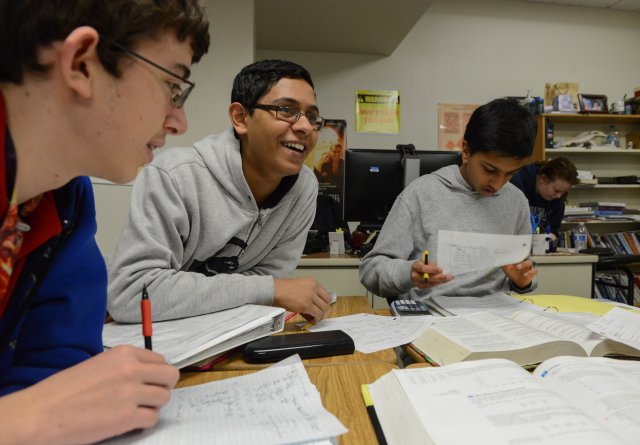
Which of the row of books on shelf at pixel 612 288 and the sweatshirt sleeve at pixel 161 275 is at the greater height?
the sweatshirt sleeve at pixel 161 275

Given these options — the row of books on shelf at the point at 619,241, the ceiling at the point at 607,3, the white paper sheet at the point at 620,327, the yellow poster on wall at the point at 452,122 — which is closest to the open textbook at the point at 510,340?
the white paper sheet at the point at 620,327

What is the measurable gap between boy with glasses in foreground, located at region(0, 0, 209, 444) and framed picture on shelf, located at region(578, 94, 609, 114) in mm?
4089

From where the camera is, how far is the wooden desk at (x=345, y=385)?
1.60ft

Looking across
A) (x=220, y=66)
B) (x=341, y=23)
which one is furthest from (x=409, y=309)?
(x=341, y=23)

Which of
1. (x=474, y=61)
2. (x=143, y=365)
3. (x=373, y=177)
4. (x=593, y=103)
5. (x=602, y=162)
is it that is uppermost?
(x=474, y=61)

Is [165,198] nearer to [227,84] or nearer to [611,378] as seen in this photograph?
[611,378]

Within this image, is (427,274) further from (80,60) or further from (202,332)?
(80,60)

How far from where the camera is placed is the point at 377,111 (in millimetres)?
3803

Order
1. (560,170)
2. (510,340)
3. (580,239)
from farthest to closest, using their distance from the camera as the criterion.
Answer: (580,239) < (560,170) < (510,340)

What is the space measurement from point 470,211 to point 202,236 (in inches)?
38.4

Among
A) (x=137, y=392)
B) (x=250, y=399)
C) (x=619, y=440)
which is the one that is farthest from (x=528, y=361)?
(x=137, y=392)

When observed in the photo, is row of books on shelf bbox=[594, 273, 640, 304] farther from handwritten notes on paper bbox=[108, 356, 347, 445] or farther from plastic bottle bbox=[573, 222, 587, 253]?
handwritten notes on paper bbox=[108, 356, 347, 445]

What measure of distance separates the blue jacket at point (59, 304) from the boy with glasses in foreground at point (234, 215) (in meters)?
0.22

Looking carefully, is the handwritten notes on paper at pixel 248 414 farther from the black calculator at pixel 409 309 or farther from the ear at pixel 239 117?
the ear at pixel 239 117
